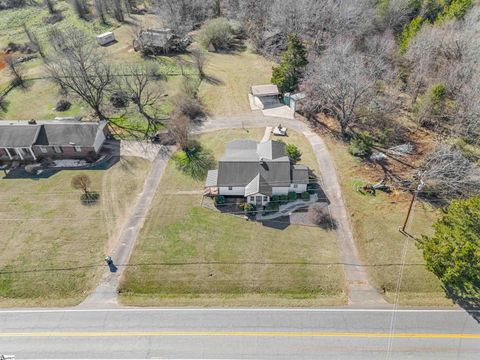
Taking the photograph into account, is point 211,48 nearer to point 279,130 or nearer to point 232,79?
point 232,79

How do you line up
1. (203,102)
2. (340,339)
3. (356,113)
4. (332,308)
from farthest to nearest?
(203,102) < (356,113) < (332,308) < (340,339)

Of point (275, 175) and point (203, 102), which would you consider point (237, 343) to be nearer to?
point (275, 175)

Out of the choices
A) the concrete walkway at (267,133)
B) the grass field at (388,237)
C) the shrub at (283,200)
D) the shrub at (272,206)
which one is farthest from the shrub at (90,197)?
the grass field at (388,237)

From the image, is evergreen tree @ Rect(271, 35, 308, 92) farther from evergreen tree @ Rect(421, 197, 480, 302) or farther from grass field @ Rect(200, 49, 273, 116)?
evergreen tree @ Rect(421, 197, 480, 302)

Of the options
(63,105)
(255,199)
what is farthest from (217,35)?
(255,199)

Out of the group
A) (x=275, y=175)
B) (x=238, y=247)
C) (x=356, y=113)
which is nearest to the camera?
(x=238, y=247)

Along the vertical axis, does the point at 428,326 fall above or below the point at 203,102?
below

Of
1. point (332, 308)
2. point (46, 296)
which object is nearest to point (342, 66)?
point (332, 308)
